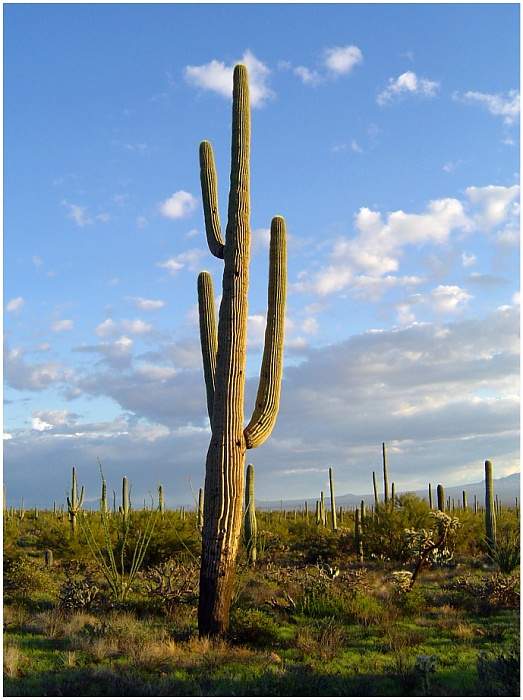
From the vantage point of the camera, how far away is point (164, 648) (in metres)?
8.52

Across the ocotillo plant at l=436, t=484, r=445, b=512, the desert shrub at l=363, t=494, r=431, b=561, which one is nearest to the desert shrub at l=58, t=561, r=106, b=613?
the desert shrub at l=363, t=494, r=431, b=561

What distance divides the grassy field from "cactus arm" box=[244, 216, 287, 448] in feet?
8.44

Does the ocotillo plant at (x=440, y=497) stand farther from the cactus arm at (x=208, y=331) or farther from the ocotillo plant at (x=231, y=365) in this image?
the cactus arm at (x=208, y=331)

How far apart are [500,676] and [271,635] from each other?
3.23 metres

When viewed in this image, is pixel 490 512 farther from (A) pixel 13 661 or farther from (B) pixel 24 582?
(A) pixel 13 661

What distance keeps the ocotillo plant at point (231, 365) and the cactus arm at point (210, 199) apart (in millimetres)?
17

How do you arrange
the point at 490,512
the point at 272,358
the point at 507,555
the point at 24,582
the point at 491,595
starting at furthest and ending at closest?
1. the point at 490,512
2. the point at 507,555
3. the point at 24,582
4. the point at 491,595
5. the point at 272,358

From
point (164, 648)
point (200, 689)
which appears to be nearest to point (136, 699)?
point (200, 689)

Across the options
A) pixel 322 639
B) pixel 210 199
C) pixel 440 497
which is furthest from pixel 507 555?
pixel 210 199

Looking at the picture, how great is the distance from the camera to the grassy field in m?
7.50

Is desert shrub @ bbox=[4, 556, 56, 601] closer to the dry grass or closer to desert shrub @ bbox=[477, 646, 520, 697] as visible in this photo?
the dry grass

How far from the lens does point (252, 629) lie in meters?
9.26

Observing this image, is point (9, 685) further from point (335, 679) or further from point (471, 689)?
point (471, 689)

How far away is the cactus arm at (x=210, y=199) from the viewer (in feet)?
35.3
